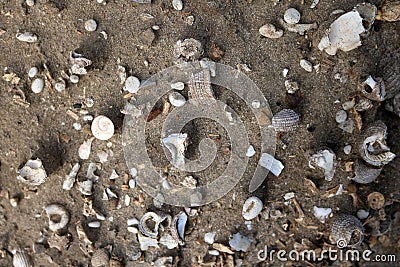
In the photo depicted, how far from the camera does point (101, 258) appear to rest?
2.71m

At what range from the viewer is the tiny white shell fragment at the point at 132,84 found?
255 cm

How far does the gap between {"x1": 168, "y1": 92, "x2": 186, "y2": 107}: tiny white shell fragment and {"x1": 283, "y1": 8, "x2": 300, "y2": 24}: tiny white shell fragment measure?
703 mm

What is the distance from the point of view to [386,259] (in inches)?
113

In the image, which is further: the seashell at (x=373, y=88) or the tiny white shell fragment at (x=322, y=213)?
the tiny white shell fragment at (x=322, y=213)

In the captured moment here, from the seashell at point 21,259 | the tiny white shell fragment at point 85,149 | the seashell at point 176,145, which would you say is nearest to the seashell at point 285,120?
the seashell at point 176,145

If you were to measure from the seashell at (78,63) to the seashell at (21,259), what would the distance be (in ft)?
3.70

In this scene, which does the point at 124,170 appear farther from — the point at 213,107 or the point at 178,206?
the point at 213,107

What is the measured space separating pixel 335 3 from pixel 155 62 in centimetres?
102

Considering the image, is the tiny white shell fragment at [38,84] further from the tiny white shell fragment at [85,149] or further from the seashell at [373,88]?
the seashell at [373,88]

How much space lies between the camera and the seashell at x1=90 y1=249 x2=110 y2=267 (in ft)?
8.87

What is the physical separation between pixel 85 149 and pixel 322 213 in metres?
1.39

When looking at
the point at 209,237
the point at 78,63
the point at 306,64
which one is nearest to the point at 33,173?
the point at 78,63

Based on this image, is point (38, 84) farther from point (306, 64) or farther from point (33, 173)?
point (306, 64)

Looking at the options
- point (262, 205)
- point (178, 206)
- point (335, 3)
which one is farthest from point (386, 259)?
point (335, 3)
